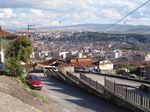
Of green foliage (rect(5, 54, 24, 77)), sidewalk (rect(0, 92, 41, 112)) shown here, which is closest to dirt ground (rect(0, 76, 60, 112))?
sidewalk (rect(0, 92, 41, 112))

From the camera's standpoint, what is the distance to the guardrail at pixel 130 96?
21.5 meters

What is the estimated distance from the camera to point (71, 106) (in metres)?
28.6

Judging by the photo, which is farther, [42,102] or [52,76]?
[52,76]

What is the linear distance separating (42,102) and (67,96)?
24.2 ft

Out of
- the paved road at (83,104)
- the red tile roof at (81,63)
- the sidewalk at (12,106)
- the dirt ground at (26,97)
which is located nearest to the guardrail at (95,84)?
the paved road at (83,104)

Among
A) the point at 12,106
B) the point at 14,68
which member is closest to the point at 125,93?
the point at 12,106

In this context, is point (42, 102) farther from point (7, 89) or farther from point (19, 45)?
point (19, 45)

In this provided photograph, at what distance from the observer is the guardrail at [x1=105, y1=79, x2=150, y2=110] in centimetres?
2147

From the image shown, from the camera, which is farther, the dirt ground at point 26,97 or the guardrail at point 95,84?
the guardrail at point 95,84

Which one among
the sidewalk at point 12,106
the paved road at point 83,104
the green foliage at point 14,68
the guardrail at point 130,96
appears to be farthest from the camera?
the green foliage at point 14,68

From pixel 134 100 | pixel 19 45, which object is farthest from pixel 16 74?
pixel 19 45

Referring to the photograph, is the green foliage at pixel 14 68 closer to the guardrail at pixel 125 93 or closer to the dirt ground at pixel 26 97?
the guardrail at pixel 125 93

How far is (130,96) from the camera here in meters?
24.3

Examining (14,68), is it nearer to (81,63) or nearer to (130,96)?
(130,96)
